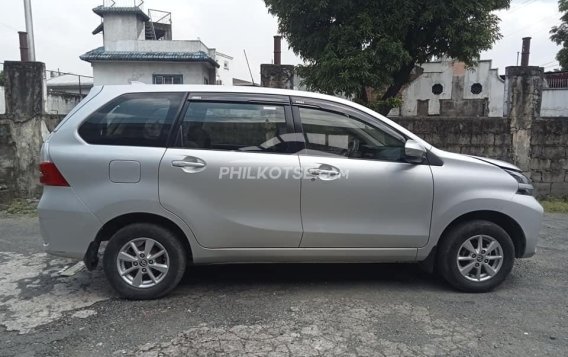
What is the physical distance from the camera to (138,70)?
26.6 meters

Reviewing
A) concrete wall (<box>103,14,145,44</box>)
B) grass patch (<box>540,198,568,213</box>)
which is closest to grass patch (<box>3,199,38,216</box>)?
grass patch (<box>540,198,568,213</box>)

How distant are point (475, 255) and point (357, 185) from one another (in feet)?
4.13

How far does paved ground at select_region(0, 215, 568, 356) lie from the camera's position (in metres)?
3.26

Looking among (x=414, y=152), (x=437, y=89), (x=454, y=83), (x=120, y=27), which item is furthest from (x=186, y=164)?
(x=454, y=83)

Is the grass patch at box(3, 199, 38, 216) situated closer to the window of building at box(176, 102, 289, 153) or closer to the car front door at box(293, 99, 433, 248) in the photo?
the window of building at box(176, 102, 289, 153)

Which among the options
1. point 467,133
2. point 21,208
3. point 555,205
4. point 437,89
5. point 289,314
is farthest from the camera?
point 437,89

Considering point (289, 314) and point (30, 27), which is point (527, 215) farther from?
point (30, 27)

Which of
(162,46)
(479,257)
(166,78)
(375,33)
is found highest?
(162,46)

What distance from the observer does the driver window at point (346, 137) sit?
4125 millimetres

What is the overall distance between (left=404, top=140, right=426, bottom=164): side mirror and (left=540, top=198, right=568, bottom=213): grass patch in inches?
211

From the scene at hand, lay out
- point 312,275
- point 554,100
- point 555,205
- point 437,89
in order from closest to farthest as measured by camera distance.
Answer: point 312,275
point 555,205
point 554,100
point 437,89

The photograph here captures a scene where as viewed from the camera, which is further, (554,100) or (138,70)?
(138,70)

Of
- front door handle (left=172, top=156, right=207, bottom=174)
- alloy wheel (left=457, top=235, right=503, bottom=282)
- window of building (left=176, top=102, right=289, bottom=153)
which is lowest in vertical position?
alloy wheel (left=457, top=235, right=503, bottom=282)

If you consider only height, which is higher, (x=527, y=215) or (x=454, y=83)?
(x=454, y=83)
